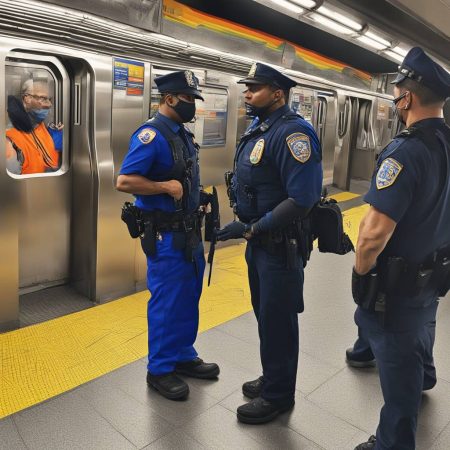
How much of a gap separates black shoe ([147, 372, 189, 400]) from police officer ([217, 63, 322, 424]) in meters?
0.32

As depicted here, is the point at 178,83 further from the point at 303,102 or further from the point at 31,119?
the point at 303,102

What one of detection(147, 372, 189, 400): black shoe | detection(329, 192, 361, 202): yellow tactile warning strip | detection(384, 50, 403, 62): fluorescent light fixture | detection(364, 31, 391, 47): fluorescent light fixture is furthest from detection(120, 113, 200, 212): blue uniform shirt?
detection(329, 192, 361, 202): yellow tactile warning strip

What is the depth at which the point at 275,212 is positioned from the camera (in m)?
2.02

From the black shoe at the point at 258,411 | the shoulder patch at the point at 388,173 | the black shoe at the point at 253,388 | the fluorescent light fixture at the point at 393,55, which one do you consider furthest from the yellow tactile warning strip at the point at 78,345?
the fluorescent light fixture at the point at 393,55

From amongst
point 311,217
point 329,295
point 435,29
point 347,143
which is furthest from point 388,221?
point 347,143

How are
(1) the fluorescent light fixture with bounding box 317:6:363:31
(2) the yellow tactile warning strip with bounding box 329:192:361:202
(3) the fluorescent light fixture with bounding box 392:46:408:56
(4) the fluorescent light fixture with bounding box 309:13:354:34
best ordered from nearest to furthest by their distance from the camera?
(1) the fluorescent light fixture with bounding box 317:6:363:31
(4) the fluorescent light fixture with bounding box 309:13:354:34
(3) the fluorescent light fixture with bounding box 392:46:408:56
(2) the yellow tactile warning strip with bounding box 329:192:361:202

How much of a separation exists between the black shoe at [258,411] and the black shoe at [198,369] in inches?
14.9

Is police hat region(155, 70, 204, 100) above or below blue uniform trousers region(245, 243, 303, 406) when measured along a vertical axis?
above

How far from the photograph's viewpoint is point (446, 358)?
2.89 meters

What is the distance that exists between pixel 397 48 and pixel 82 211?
14.8ft

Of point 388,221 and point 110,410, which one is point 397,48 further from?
point 110,410

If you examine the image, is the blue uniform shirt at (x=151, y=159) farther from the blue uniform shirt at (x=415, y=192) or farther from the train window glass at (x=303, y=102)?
the train window glass at (x=303, y=102)

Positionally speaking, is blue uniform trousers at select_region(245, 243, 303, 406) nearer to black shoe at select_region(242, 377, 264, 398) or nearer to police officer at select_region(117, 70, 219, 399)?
black shoe at select_region(242, 377, 264, 398)

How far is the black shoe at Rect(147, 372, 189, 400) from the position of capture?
2324mm
